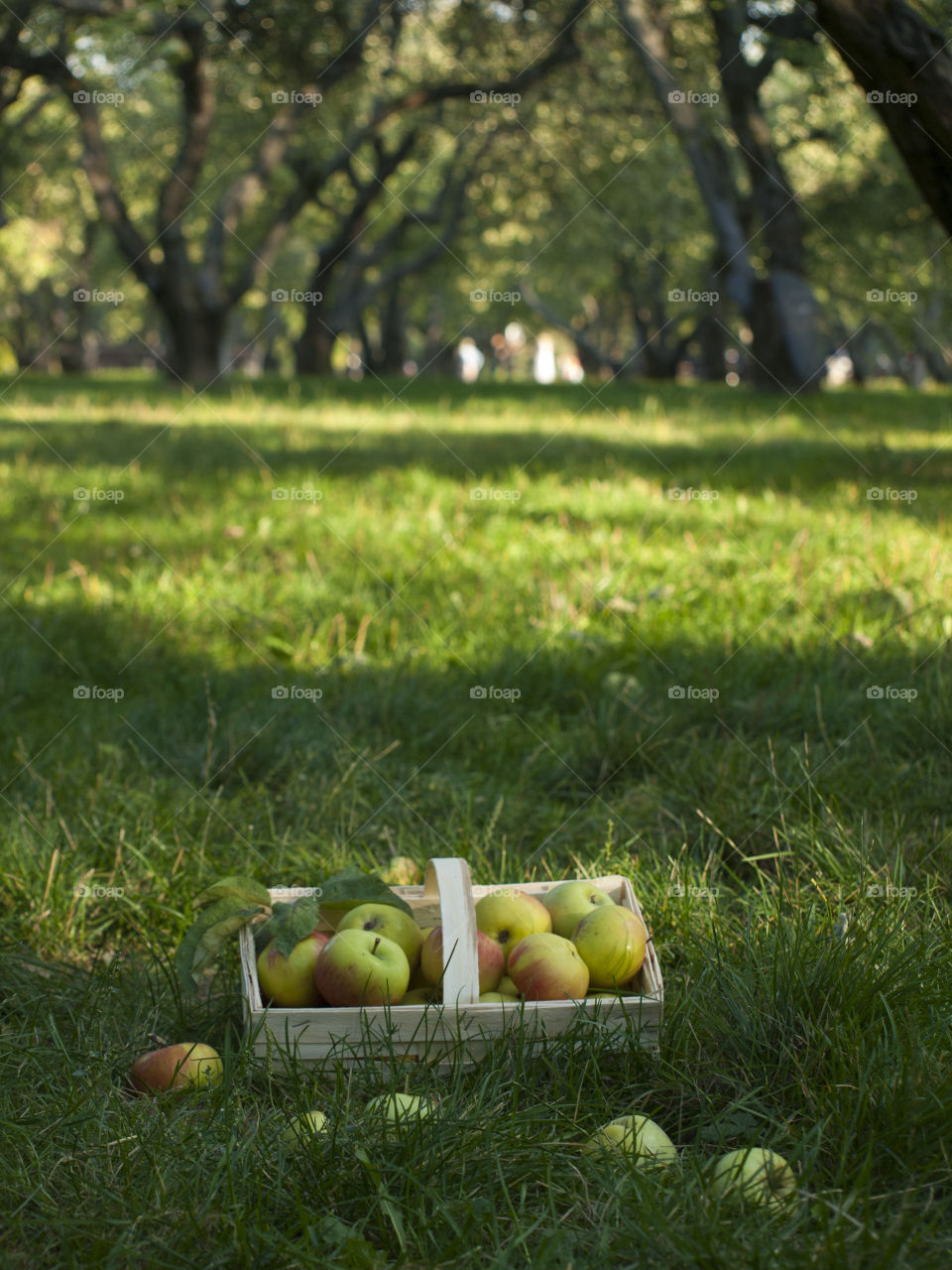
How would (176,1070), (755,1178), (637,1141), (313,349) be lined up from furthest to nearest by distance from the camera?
(313,349) < (176,1070) < (637,1141) < (755,1178)

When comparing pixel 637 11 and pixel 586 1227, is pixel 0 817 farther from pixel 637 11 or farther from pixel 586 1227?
pixel 637 11

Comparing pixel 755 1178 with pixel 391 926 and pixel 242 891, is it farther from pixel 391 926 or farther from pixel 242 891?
pixel 242 891

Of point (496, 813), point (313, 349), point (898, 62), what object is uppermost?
point (898, 62)

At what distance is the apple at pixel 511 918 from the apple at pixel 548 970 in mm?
99

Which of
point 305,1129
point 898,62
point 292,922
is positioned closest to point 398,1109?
point 305,1129

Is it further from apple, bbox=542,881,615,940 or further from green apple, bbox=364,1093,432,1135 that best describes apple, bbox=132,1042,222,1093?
apple, bbox=542,881,615,940

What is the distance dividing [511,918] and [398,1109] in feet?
1.83

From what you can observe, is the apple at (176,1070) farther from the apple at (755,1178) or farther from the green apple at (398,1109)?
the apple at (755,1178)

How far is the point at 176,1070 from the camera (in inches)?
77.9

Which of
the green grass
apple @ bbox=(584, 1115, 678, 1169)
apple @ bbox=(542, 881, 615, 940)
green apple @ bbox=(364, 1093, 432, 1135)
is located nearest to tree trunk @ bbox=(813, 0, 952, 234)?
the green grass

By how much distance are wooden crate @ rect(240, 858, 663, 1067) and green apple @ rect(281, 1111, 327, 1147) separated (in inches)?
6.6

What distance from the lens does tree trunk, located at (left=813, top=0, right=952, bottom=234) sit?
3.74 meters

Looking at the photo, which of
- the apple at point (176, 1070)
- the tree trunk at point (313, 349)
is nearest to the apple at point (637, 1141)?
the apple at point (176, 1070)

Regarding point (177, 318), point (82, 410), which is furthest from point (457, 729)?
point (177, 318)
